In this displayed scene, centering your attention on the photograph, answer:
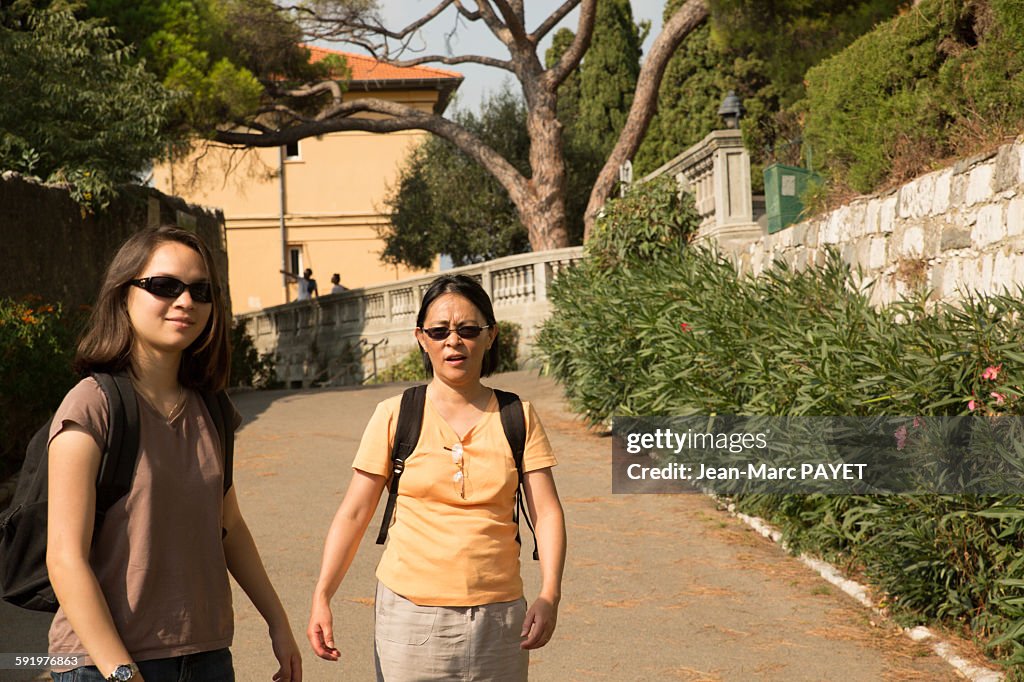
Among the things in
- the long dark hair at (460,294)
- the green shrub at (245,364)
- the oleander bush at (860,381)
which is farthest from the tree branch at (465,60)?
the long dark hair at (460,294)

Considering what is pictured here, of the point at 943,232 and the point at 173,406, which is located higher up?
the point at 943,232

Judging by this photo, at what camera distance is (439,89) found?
3909cm

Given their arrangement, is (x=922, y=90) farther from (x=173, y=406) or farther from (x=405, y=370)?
(x=405, y=370)

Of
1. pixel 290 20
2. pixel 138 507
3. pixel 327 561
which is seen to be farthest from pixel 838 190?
pixel 290 20

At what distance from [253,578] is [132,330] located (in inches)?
26.4

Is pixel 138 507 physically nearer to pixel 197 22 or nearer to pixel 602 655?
pixel 602 655

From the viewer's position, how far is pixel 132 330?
258cm

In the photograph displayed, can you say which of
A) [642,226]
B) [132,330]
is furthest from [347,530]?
[642,226]

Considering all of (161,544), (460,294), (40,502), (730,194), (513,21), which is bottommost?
(161,544)

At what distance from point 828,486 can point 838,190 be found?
4.35 metres

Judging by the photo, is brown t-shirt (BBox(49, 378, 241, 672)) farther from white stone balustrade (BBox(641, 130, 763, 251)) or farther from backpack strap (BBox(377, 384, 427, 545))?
white stone balustrade (BBox(641, 130, 763, 251))

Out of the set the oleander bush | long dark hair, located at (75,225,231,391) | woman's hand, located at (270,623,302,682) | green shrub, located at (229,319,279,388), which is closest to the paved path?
the oleander bush

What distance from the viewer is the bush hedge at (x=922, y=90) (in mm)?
8266

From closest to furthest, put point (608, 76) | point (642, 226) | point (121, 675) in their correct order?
point (121, 675) < point (642, 226) < point (608, 76)
